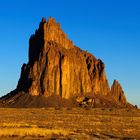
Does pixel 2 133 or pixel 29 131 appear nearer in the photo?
pixel 2 133

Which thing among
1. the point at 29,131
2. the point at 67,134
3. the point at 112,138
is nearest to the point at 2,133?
the point at 29,131

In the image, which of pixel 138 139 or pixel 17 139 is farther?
pixel 138 139

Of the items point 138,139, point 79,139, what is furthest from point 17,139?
point 138,139

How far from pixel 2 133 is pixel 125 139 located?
493 inches

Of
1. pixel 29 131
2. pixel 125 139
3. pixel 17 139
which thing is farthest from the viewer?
pixel 29 131

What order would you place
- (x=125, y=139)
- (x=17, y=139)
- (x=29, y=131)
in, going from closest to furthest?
(x=17, y=139) → (x=125, y=139) → (x=29, y=131)

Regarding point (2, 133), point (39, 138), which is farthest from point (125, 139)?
point (2, 133)

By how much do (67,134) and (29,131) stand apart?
4.17 metres

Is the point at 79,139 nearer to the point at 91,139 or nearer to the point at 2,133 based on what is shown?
the point at 91,139

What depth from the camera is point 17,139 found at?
135 feet

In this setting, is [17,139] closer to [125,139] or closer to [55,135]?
[55,135]

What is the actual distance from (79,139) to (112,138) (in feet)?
18.1

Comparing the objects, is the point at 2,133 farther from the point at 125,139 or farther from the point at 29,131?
the point at 125,139

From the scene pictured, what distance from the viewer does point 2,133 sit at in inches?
1789
